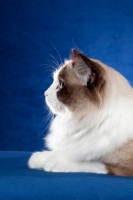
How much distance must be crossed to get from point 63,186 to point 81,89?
47 centimetres

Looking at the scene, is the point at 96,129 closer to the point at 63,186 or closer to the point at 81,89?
the point at 81,89

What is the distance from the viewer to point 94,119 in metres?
1.67

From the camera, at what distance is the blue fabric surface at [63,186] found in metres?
1.31

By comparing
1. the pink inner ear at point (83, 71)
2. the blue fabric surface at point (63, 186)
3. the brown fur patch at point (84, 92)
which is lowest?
the blue fabric surface at point (63, 186)

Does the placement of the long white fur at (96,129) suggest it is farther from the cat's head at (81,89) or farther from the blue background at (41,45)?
the blue background at (41,45)

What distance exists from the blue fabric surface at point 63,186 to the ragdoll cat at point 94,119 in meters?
0.07

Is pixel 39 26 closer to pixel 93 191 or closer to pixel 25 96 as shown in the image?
pixel 25 96

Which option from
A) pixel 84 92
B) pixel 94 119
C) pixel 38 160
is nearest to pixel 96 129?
pixel 94 119

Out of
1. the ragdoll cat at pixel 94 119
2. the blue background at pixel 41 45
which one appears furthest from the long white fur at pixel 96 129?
the blue background at pixel 41 45

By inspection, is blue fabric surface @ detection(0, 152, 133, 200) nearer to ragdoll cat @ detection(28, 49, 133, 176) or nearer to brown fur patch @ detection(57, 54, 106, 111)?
ragdoll cat @ detection(28, 49, 133, 176)

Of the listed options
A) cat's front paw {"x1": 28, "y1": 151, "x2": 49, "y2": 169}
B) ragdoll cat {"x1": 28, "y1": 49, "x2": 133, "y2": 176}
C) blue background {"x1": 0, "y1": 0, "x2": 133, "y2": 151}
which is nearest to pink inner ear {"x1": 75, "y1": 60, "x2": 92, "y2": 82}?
ragdoll cat {"x1": 28, "y1": 49, "x2": 133, "y2": 176}

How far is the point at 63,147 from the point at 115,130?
0.27 metres

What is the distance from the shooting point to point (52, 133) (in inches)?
75.1

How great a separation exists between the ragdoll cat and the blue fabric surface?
7 cm
